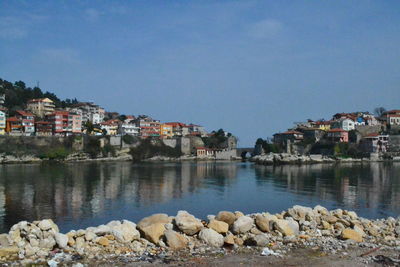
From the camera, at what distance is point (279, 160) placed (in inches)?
3440

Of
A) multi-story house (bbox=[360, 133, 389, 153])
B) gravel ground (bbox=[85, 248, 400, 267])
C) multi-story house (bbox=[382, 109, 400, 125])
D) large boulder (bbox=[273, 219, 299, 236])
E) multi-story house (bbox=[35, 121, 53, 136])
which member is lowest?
gravel ground (bbox=[85, 248, 400, 267])

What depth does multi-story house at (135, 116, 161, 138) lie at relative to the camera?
111m

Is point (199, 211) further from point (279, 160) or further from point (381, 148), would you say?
point (381, 148)

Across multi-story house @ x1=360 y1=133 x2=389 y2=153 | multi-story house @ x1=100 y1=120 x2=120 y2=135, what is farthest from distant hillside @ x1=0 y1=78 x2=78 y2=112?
multi-story house @ x1=360 y1=133 x2=389 y2=153

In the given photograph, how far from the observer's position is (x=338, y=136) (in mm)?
100562

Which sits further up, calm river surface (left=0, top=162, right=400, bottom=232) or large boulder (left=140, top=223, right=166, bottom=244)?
large boulder (left=140, top=223, right=166, bottom=244)

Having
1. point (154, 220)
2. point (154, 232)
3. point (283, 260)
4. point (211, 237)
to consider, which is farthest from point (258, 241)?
point (154, 220)

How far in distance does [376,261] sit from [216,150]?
3803 inches

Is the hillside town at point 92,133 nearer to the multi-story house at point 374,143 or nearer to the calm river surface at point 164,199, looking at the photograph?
the multi-story house at point 374,143

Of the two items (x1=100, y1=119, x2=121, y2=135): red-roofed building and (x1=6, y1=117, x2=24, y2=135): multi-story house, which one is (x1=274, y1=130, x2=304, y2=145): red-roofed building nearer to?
(x1=100, y1=119, x2=121, y2=135): red-roofed building

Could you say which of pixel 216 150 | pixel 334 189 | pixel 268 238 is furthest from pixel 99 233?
pixel 216 150

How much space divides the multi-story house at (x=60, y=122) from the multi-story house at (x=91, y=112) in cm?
1916

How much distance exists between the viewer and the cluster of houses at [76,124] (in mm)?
94875

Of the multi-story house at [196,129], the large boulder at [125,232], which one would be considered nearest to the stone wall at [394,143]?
the multi-story house at [196,129]
